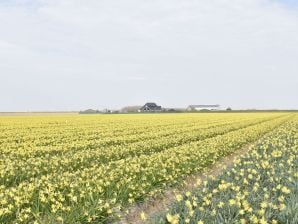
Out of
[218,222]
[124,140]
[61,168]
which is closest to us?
[218,222]

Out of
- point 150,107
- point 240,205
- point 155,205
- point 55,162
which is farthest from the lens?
point 150,107

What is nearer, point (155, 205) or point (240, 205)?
point (240, 205)

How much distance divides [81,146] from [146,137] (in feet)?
21.4

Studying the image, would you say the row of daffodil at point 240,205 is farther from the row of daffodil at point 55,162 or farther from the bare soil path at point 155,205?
the row of daffodil at point 55,162

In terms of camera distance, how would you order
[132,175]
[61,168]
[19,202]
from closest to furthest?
1. [19,202]
2. [132,175]
3. [61,168]

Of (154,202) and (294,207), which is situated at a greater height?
(294,207)

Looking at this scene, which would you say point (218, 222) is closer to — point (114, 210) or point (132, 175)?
point (114, 210)

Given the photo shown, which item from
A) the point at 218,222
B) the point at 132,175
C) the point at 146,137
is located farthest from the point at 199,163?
the point at 146,137

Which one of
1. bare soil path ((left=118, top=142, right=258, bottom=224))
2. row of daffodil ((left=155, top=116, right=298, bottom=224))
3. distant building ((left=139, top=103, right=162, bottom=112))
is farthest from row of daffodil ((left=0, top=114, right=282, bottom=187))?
distant building ((left=139, top=103, right=162, bottom=112))

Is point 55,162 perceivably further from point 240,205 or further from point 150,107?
point 150,107

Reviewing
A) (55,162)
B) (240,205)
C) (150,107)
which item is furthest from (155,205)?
(150,107)

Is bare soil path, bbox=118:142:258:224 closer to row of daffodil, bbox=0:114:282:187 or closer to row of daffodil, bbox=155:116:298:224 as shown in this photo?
row of daffodil, bbox=155:116:298:224

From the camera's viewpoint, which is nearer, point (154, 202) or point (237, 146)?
point (154, 202)

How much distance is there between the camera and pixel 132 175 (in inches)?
485
